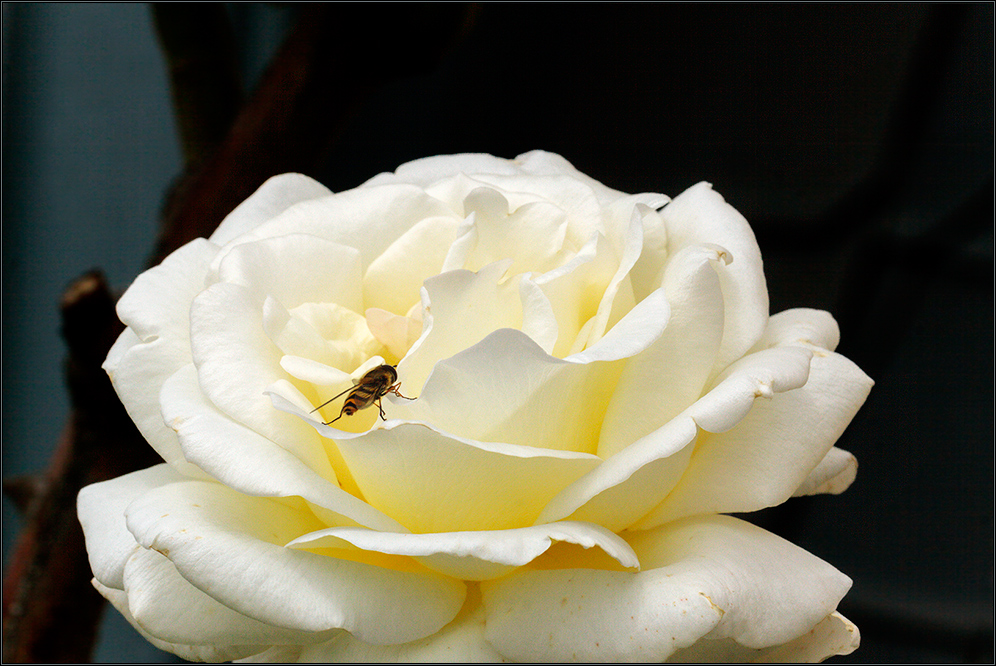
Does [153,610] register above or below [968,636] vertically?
above

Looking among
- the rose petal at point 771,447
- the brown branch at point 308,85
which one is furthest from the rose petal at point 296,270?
the brown branch at point 308,85

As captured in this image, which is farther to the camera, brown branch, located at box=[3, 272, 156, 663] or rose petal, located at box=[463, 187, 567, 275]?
brown branch, located at box=[3, 272, 156, 663]

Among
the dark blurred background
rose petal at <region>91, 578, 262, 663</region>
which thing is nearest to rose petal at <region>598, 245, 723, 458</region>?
rose petal at <region>91, 578, 262, 663</region>

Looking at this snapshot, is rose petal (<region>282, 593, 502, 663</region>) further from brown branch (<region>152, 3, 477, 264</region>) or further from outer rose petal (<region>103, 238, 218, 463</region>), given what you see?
brown branch (<region>152, 3, 477, 264</region>)

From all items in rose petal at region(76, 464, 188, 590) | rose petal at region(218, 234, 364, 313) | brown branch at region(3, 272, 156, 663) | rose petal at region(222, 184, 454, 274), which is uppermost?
rose petal at region(222, 184, 454, 274)

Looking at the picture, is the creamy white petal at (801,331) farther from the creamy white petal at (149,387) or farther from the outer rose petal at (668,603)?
the creamy white petal at (149,387)

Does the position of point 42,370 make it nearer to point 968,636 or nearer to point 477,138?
point 477,138

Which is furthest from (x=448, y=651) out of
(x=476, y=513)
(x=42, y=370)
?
(x=42, y=370)
